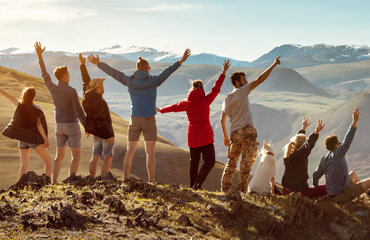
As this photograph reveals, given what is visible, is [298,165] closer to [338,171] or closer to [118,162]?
[338,171]

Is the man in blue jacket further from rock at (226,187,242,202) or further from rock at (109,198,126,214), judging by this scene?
rock at (109,198,126,214)

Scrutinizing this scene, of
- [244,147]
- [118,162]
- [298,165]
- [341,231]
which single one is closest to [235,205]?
[244,147]

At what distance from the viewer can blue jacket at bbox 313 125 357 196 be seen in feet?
22.7

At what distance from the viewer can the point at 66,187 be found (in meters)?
6.97

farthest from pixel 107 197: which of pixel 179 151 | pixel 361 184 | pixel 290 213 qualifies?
pixel 179 151

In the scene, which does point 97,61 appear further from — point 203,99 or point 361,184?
point 361,184

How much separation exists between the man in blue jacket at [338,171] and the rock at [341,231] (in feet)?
2.69

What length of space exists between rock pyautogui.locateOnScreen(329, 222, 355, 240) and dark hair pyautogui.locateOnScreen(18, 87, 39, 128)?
6.76 m

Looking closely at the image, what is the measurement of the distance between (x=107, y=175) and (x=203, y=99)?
281cm

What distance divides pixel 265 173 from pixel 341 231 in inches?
74.1

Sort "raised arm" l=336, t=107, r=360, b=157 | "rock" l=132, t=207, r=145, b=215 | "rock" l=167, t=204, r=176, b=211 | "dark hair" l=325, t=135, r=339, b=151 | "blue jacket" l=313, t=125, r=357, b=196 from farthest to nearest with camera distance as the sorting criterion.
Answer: "dark hair" l=325, t=135, r=339, b=151 → "blue jacket" l=313, t=125, r=357, b=196 → "raised arm" l=336, t=107, r=360, b=157 → "rock" l=167, t=204, r=176, b=211 → "rock" l=132, t=207, r=145, b=215

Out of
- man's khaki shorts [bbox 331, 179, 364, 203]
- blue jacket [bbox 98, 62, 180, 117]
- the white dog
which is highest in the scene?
blue jacket [bbox 98, 62, 180, 117]

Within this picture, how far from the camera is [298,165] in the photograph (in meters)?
7.18

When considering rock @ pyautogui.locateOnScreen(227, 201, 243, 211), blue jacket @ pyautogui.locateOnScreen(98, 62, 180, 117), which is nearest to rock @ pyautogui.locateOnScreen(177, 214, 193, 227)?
rock @ pyautogui.locateOnScreen(227, 201, 243, 211)
